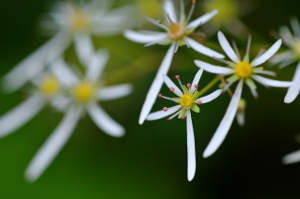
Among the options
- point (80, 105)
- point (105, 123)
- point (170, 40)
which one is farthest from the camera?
point (80, 105)

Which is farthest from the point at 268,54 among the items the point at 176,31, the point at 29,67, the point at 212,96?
the point at 29,67

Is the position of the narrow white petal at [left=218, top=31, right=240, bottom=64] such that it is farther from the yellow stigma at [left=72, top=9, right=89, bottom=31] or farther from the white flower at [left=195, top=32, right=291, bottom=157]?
the yellow stigma at [left=72, top=9, right=89, bottom=31]

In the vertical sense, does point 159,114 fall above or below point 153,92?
below

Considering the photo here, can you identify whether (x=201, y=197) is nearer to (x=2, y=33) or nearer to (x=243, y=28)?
(x=243, y=28)

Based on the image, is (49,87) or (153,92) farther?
(49,87)

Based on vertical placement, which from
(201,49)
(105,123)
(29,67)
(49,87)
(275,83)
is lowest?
(275,83)

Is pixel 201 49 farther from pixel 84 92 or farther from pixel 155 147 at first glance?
pixel 155 147
